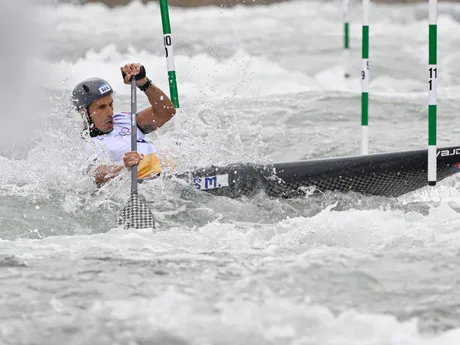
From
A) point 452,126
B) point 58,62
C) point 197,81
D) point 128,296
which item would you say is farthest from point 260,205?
point 58,62

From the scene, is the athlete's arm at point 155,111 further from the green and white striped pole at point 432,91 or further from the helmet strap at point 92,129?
the green and white striped pole at point 432,91

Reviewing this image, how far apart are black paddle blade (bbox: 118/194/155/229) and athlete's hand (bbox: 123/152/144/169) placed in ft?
1.09

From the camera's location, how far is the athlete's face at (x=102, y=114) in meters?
6.49

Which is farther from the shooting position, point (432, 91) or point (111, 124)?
point (111, 124)

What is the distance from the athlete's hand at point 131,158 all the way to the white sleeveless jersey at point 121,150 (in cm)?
37

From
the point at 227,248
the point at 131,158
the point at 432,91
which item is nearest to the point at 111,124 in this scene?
the point at 131,158

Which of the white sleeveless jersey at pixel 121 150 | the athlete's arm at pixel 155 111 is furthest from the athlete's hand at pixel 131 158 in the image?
the athlete's arm at pixel 155 111

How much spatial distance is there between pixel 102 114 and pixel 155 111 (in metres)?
0.40

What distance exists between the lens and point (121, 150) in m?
6.53

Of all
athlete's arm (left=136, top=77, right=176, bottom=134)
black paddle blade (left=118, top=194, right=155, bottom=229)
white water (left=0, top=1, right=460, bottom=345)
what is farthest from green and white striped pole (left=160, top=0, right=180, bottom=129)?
black paddle blade (left=118, top=194, right=155, bottom=229)

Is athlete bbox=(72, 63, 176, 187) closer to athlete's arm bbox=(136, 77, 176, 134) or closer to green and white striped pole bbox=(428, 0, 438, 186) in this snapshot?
athlete's arm bbox=(136, 77, 176, 134)

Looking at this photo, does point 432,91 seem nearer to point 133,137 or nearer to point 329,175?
point 329,175

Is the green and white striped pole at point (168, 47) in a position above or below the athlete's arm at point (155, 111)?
above

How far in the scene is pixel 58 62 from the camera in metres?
15.7
